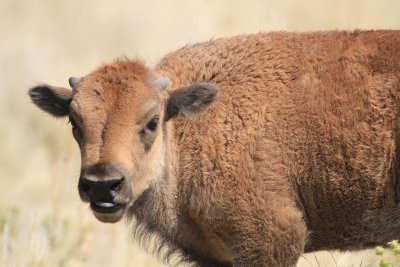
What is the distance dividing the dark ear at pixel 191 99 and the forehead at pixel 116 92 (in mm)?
279

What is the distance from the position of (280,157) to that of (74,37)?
1292cm

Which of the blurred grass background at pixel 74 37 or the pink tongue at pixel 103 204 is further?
the blurred grass background at pixel 74 37

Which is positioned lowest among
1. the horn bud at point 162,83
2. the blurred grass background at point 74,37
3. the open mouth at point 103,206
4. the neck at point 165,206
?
the blurred grass background at point 74,37

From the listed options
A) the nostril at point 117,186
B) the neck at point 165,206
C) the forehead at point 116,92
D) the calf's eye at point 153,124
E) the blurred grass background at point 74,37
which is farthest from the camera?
the blurred grass background at point 74,37

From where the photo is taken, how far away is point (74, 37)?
23.5 metres

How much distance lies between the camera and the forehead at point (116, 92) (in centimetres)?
1062

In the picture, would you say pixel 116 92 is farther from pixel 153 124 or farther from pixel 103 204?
pixel 103 204

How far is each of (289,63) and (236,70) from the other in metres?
0.52

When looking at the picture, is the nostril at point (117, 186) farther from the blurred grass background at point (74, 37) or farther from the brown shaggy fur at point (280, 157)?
the blurred grass background at point (74, 37)

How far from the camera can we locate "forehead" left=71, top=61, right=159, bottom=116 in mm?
10617

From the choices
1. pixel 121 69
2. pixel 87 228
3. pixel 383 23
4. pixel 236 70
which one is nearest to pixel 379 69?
pixel 236 70

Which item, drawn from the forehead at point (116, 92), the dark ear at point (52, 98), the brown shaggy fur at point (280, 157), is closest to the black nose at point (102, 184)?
the brown shaggy fur at point (280, 157)

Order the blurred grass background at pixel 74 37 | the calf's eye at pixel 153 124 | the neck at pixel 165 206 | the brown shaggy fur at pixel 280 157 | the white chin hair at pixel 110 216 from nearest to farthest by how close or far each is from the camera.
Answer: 1. the white chin hair at pixel 110 216
2. the calf's eye at pixel 153 124
3. the brown shaggy fur at pixel 280 157
4. the neck at pixel 165 206
5. the blurred grass background at pixel 74 37

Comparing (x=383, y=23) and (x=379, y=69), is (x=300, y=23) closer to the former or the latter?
(x=383, y=23)
